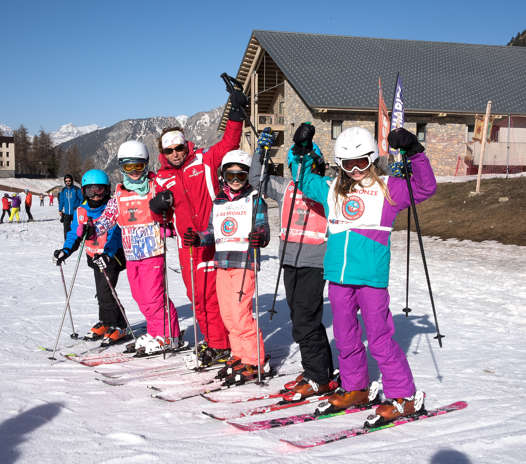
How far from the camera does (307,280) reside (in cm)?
393

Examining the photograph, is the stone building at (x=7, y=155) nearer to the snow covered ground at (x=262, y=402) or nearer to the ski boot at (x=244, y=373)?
the snow covered ground at (x=262, y=402)

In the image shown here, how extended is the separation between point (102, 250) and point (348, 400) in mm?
3369

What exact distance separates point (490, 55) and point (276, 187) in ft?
107

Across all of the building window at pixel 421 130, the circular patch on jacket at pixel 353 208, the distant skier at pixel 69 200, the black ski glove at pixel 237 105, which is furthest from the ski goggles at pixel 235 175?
→ the building window at pixel 421 130

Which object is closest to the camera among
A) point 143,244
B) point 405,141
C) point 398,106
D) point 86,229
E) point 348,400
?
point 405,141

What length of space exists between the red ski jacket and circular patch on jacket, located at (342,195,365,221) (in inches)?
64.4

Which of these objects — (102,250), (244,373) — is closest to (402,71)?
(102,250)

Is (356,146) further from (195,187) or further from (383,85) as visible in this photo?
(383,85)

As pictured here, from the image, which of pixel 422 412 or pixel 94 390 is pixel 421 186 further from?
pixel 94 390

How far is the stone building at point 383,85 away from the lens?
25203mm

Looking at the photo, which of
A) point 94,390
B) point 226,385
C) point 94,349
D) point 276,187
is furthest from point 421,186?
point 94,349

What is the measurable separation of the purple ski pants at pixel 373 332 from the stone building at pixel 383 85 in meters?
21.4

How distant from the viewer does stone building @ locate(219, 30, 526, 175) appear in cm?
2520

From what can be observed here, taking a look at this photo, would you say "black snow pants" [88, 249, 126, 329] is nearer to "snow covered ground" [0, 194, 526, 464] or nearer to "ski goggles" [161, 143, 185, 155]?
"snow covered ground" [0, 194, 526, 464]
